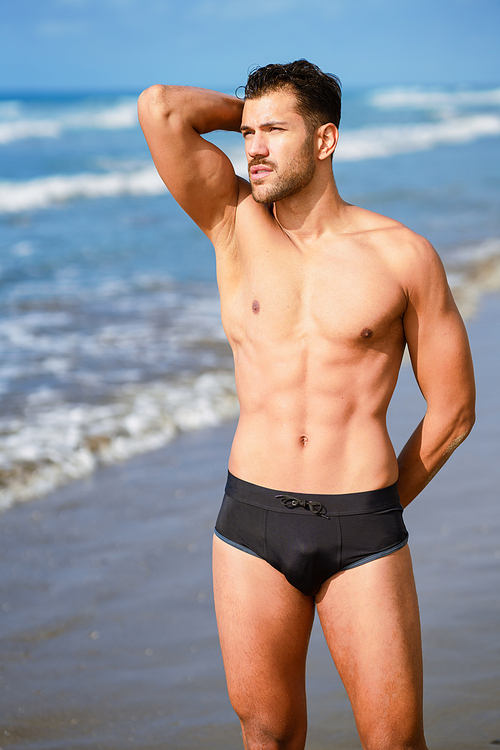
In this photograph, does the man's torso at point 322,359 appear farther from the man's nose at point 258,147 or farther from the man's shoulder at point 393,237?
the man's nose at point 258,147

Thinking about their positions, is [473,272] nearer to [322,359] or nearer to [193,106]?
[193,106]

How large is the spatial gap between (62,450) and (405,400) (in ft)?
8.59

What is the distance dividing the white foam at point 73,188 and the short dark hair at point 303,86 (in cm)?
1635

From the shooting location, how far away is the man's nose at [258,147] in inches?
97.7

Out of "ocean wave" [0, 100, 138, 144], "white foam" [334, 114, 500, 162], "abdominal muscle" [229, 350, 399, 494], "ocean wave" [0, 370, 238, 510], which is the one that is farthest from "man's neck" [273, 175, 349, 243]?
"ocean wave" [0, 100, 138, 144]

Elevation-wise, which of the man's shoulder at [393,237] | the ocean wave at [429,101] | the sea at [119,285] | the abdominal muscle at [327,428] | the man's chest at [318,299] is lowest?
the sea at [119,285]

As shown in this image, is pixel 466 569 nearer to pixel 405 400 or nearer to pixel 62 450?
pixel 405 400

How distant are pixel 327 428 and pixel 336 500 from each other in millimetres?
215

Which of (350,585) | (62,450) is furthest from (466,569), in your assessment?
(62,450)

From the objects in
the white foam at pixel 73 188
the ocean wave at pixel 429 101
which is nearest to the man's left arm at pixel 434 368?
the white foam at pixel 73 188

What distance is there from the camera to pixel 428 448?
8.66 feet

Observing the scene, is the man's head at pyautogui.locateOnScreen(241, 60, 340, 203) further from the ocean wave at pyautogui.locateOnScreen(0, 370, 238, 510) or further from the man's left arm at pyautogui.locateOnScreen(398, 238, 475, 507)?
the ocean wave at pyautogui.locateOnScreen(0, 370, 238, 510)

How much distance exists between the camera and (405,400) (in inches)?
243

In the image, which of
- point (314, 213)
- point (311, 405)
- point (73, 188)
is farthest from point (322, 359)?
point (73, 188)
